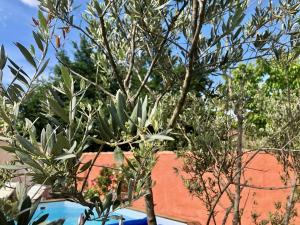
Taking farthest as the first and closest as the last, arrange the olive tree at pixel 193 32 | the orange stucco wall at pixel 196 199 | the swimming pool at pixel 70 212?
the swimming pool at pixel 70 212 → the orange stucco wall at pixel 196 199 → the olive tree at pixel 193 32

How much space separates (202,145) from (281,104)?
6.33 ft

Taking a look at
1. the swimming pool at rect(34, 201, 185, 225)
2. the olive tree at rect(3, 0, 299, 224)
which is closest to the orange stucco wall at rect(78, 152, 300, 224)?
the swimming pool at rect(34, 201, 185, 225)

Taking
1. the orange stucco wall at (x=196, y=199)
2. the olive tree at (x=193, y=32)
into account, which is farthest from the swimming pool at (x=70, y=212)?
the olive tree at (x=193, y=32)

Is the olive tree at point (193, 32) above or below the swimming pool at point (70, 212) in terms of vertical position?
above

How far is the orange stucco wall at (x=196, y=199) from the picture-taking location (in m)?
9.82

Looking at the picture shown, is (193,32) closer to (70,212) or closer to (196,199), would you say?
(196,199)

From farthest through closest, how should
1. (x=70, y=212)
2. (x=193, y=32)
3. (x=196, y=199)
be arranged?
(x=70, y=212) < (x=196, y=199) < (x=193, y=32)

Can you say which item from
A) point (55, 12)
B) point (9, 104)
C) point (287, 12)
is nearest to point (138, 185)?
point (9, 104)

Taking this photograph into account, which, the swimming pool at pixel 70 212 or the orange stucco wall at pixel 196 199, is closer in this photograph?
the orange stucco wall at pixel 196 199

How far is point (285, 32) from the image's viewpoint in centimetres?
305

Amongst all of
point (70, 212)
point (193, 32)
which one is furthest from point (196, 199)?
point (193, 32)

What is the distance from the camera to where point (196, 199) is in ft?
38.8

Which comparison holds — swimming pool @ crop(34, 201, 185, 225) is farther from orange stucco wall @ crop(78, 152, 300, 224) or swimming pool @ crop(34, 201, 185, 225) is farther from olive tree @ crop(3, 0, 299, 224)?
olive tree @ crop(3, 0, 299, 224)

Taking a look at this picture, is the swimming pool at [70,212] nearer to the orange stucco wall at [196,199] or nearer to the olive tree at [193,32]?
the orange stucco wall at [196,199]
